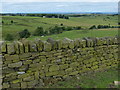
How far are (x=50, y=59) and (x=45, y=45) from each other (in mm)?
548

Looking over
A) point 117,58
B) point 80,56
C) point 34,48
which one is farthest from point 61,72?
point 117,58

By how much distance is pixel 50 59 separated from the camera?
557 cm

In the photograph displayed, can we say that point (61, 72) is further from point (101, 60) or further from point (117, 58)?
point (117, 58)

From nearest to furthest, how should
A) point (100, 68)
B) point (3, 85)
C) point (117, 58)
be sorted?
1. point (3, 85)
2. point (100, 68)
3. point (117, 58)

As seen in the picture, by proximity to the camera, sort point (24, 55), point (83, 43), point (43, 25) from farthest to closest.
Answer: point (43, 25), point (83, 43), point (24, 55)

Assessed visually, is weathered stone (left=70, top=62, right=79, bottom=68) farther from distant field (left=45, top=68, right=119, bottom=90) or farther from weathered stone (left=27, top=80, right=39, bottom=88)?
weathered stone (left=27, top=80, right=39, bottom=88)

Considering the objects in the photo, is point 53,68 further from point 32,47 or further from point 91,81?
point 91,81

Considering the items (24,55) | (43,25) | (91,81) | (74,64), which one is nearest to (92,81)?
(91,81)

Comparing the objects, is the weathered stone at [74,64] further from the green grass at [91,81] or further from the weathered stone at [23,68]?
the weathered stone at [23,68]

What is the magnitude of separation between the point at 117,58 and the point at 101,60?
3.29 feet

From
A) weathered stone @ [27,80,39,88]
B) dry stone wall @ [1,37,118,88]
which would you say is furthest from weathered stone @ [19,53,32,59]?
weathered stone @ [27,80,39,88]

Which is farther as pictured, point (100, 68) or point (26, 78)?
point (100, 68)

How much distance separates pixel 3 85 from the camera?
4859 mm

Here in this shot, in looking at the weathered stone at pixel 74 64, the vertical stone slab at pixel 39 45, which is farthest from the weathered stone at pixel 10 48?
the weathered stone at pixel 74 64
